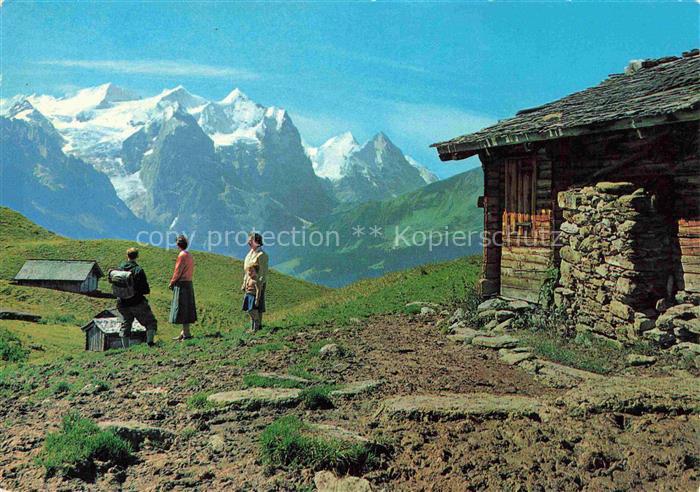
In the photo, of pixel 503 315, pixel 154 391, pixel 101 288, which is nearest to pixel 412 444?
pixel 154 391

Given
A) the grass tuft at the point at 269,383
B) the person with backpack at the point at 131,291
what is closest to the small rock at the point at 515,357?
the grass tuft at the point at 269,383

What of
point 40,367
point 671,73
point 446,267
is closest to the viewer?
point 40,367

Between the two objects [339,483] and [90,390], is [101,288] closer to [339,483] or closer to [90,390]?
[90,390]

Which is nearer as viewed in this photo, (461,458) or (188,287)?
(461,458)

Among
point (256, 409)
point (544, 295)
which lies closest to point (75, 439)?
point (256, 409)

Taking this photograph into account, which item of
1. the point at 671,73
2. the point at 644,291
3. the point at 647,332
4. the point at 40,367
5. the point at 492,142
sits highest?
the point at 671,73

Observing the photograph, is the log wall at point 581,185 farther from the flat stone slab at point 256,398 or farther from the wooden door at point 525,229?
the flat stone slab at point 256,398

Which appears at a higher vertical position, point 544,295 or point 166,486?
point 544,295

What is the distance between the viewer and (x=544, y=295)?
12.9 metres

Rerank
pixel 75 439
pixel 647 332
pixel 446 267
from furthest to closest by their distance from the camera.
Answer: pixel 446 267, pixel 647 332, pixel 75 439

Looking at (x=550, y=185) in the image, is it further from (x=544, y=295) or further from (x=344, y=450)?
(x=344, y=450)

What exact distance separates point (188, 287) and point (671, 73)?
11886mm

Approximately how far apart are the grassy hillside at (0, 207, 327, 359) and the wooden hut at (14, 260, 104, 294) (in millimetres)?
1368

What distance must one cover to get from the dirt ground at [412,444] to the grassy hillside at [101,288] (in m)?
18.4
